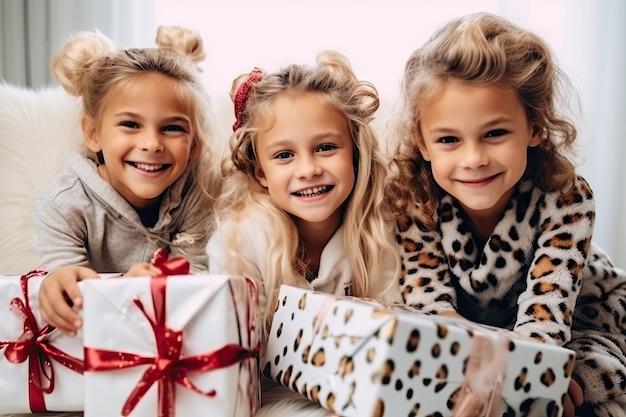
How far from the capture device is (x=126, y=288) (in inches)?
34.4

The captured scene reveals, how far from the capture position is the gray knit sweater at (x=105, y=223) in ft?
4.31

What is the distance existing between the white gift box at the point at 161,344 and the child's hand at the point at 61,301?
69 mm

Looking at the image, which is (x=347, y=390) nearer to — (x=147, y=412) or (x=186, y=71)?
(x=147, y=412)

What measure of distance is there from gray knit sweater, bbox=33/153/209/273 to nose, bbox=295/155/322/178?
33 cm

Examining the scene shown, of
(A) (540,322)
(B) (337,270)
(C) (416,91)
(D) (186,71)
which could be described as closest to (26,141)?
(D) (186,71)

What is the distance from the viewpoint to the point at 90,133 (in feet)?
4.58

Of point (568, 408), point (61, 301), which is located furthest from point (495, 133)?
point (61, 301)

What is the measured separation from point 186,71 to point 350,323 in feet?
2.55

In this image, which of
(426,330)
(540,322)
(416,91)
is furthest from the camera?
(416,91)

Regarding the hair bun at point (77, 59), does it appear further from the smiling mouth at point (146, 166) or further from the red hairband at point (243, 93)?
the red hairband at point (243, 93)

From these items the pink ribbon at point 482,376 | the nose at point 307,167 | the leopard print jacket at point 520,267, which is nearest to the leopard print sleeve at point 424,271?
the leopard print jacket at point 520,267

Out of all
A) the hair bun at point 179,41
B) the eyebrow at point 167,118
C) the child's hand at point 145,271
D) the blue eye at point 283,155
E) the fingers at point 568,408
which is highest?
the hair bun at point 179,41

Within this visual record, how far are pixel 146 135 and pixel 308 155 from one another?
353 mm

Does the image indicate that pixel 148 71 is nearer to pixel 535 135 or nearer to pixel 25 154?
pixel 25 154
